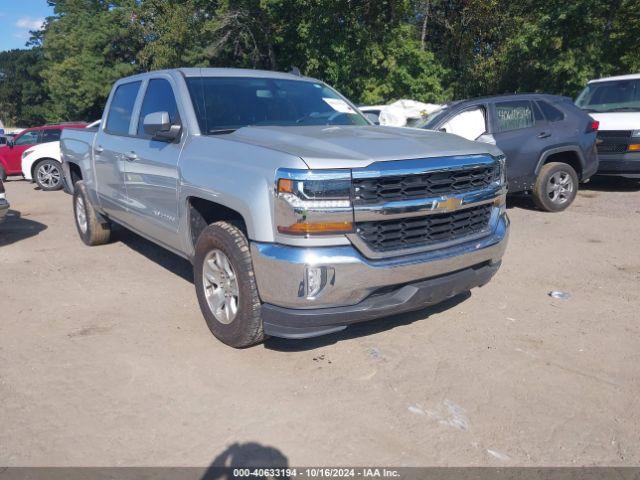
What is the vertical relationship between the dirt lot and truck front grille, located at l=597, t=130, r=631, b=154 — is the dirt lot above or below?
below

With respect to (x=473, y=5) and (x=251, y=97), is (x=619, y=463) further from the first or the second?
(x=473, y=5)

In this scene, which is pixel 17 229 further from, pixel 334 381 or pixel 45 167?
pixel 334 381

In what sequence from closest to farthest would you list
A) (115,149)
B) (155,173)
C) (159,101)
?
(155,173) → (159,101) → (115,149)

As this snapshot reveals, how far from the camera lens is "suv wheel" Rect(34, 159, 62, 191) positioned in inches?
541

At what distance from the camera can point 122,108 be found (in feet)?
19.2

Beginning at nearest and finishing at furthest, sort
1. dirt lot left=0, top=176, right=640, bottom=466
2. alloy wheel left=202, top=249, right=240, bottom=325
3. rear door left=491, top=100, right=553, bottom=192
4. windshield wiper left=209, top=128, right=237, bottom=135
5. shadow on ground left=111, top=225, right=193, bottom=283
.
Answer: dirt lot left=0, top=176, right=640, bottom=466 < alloy wheel left=202, top=249, right=240, bottom=325 < windshield wiper left=209, top=128, right=237, bottom=135 < shadow on ground left=111, top=225, right=193, bottom=283 < rear door left=491, top=100, right=553, bottom=192

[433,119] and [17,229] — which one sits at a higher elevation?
[433,119]

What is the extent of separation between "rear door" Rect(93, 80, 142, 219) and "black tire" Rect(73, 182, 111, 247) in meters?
0.71

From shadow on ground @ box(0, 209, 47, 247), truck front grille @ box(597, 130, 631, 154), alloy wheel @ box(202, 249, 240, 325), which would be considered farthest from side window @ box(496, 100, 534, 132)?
shadow on ground @ box(0, 209, 47, 247)

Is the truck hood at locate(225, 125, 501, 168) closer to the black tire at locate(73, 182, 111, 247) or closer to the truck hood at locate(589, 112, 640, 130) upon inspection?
the black tire at locate(73, 182, 111, 247)

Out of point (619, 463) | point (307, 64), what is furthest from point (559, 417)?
point (307, 64)

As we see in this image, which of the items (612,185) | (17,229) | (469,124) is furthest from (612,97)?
(17,229)

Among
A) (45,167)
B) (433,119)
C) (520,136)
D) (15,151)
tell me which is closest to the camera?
(520,136)

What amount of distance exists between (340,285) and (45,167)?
12649 mm
